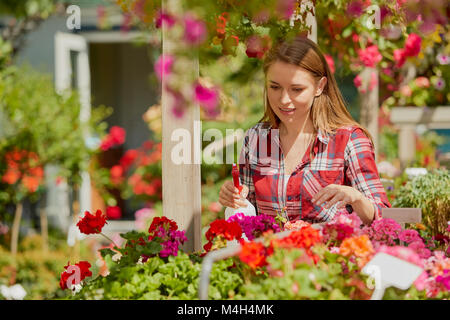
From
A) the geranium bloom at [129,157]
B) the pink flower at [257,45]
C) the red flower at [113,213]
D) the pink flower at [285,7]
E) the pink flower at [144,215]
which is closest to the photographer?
the pink flower at [285,7]

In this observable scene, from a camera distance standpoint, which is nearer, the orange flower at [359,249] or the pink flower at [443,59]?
the orange flower at [359,249]

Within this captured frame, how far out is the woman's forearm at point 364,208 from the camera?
71.5 inches

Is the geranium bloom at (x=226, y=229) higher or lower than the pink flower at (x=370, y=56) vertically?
lower

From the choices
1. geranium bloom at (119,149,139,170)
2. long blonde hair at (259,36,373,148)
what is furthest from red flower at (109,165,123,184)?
long blonde hair at (259,36,373,148)

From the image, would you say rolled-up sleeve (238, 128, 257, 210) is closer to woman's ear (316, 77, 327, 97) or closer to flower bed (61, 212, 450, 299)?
woman's ear (316, 77, 327, 97)

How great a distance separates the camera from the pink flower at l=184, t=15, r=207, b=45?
1.57m

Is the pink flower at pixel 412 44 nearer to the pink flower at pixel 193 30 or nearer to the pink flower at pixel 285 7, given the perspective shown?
the pink flower at pixel 285 7

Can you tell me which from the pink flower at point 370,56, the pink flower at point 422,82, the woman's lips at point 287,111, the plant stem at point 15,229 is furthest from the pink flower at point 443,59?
the plant stem at point 15,229

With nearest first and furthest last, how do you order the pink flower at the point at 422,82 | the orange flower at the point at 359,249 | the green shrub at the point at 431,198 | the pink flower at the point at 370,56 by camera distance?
the orange flower at the point at 359,249, the green shrub at the point at 431,198, the pink flower at the point at 370,56, the pink flower at the point at 422,82

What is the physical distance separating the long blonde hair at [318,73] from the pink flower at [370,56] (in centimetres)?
148

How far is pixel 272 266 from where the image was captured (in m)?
1.29

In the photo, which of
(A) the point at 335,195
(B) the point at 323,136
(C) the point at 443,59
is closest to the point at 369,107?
(C) the point at 443,59

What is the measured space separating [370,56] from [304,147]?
1.63 m

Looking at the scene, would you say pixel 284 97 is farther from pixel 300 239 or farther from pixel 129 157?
pixel 129 157
